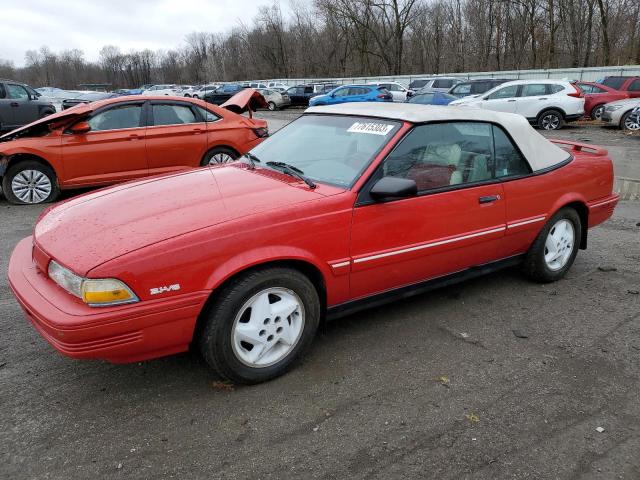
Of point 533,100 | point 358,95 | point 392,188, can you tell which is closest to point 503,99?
point 533,100

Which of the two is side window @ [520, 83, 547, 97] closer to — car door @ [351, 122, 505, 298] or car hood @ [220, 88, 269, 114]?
car hood @ [220, 88, 269, 114]

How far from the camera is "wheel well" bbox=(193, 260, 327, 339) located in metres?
2.66

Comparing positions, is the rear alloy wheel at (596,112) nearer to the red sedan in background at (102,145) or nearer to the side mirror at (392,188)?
the red sedan in background at (102,145)

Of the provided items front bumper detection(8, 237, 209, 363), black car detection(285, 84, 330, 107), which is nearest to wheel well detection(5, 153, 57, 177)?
front bumper detection(8, 237, 209, 363)

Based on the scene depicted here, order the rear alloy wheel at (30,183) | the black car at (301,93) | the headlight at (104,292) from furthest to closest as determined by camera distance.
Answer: the black car at (301,93) → the rear alloy wheel at (30,183) → the headlight at (104,292)

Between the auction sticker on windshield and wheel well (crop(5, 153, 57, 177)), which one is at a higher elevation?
the auction sticker on windshield

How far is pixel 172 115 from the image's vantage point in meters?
7.81

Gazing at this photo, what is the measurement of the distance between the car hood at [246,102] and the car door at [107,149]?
1490 mm

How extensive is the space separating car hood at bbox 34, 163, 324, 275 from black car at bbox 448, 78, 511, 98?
63.1 feet

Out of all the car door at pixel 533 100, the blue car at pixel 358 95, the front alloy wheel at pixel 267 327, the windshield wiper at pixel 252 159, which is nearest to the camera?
the front alloy wheel at pixel 267 327

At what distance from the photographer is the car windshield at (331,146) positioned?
3.28 meters

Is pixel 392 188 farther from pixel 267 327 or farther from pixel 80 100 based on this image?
pixel 80 100

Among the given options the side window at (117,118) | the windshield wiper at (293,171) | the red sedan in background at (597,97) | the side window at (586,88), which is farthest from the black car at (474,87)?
the windshield wiper at (293,171)

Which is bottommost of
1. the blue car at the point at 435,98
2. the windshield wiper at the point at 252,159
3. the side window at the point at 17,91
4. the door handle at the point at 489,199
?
the door handle at the point at 489,199
